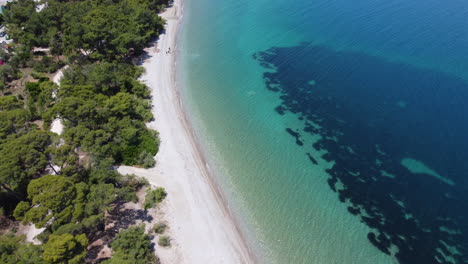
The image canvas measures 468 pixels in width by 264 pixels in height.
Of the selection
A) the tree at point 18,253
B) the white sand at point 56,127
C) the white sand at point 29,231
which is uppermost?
the tree at point 18,253

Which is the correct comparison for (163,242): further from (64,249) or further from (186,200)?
(64,249)

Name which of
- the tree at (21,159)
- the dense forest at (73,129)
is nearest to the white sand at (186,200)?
the dense forest at (73,129)

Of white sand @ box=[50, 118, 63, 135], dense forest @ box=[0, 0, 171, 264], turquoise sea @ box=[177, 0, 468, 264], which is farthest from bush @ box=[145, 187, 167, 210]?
white sand @ box=[50, 118, 63, 135]

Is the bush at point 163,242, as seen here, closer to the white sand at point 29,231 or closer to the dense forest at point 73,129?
the dense forest at point 73,129

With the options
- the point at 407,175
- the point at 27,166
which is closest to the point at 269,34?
the point at 407,175

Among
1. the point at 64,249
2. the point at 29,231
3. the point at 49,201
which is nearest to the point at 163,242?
the point at 64,249

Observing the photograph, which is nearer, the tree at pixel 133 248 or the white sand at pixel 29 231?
the tree at pixel 133 248

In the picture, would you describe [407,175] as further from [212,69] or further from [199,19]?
[199,19]
